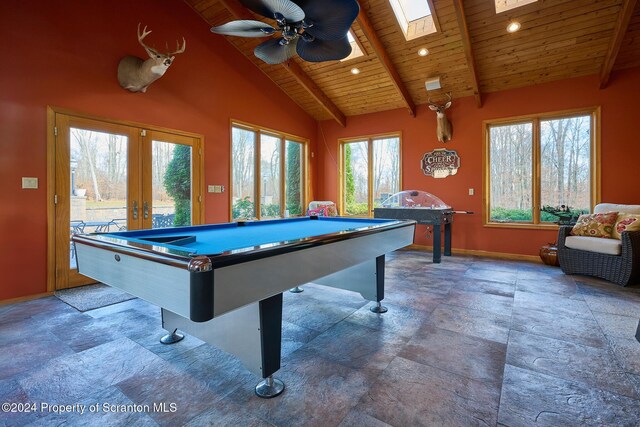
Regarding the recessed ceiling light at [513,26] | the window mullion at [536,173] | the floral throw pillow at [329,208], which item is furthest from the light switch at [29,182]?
the window mullion at [536,173]

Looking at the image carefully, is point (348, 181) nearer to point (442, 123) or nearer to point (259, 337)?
point (442, 123)

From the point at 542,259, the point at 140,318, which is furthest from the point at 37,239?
the point at 542,259

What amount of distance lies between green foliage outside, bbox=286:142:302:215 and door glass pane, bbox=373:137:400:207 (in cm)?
175

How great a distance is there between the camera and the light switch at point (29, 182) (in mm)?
3176

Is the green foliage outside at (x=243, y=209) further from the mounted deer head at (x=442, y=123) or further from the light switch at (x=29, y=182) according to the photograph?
the mounted deer head at (x=442, y=123)

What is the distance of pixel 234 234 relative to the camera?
210 cm

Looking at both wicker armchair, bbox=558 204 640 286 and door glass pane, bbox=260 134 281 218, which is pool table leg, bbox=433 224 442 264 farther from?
door glass pane, bbox=260 134 281 218

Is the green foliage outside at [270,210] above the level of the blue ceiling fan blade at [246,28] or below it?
below

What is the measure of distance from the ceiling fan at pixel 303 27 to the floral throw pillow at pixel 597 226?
156 inches

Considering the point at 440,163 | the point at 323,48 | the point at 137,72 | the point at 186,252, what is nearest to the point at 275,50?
the point at 323,48

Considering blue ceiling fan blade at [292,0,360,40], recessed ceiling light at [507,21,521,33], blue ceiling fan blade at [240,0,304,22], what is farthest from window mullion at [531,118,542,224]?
blue ceiling fan blade at [240,0,304,22]

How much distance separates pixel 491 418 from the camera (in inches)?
56.2

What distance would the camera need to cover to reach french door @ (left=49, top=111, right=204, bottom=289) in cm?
345

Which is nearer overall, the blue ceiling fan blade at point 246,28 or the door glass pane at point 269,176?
the blue ceiling fan blade at point 246,28
